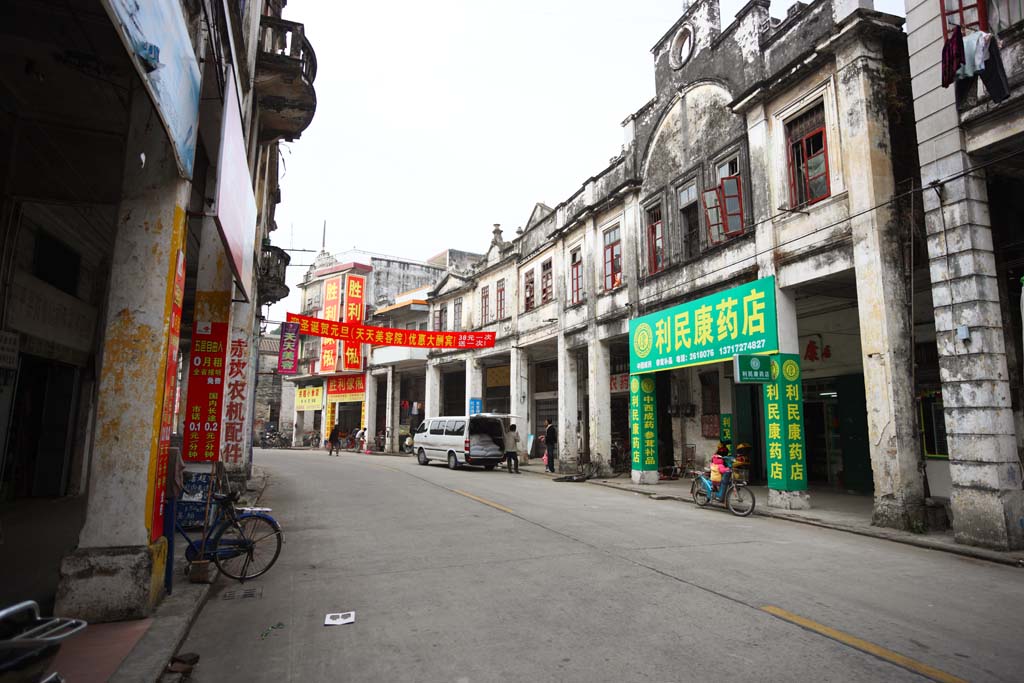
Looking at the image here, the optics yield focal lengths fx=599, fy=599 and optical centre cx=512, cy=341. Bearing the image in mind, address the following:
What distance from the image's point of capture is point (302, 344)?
43.8 m

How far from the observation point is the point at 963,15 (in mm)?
8773

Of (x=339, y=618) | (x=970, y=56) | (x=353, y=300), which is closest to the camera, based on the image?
(x=339, y=618)

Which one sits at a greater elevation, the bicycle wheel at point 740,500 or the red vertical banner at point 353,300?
the red vertical banner at point 353,300

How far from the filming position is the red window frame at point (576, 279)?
2062 centimetres

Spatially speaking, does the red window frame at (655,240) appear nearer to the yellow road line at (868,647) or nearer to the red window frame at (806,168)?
the red window frame at (806,168)

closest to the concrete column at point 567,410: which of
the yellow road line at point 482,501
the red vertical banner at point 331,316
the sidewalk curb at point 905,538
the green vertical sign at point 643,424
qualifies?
the green vertical sign at point 643,424

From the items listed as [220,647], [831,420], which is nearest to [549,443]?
[831,420]

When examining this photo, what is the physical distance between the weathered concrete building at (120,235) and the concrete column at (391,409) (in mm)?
22404

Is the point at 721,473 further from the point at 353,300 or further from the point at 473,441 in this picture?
the point at 353,300

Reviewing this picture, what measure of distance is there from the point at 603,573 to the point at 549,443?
582 inches

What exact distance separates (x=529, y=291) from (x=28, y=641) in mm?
22434

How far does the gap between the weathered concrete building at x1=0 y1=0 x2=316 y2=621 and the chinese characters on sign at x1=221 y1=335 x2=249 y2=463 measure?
2088 millimetres

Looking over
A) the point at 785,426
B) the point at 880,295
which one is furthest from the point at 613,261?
the point at 880,295

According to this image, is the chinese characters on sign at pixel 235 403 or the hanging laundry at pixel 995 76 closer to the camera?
the hanging laundry at pixel 995 76
